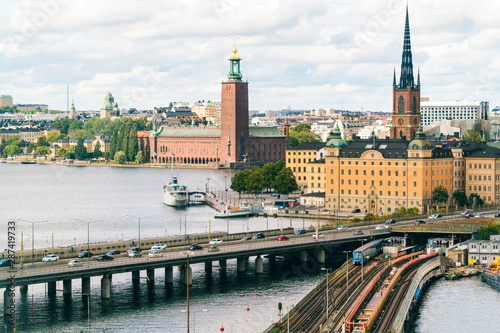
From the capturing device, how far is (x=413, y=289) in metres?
56.5

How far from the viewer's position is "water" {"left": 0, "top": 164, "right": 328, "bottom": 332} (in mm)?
52688

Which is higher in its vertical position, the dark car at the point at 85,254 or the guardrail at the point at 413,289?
the dark car at the point at 85,254

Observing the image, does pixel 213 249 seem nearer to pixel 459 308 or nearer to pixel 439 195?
pixel 459 308

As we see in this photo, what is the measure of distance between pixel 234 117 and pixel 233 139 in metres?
4.13

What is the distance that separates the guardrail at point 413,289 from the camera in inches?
1932

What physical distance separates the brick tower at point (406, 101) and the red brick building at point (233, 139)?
180 feet

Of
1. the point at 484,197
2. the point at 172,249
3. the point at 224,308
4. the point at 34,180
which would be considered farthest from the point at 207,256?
the point at 34,180

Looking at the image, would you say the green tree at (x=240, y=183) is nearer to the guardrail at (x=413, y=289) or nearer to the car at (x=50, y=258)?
the guardrail at (x=413, y=289)

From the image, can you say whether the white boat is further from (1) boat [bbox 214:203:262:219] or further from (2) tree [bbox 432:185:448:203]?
(2) tree [bbox 432:185:448:203]

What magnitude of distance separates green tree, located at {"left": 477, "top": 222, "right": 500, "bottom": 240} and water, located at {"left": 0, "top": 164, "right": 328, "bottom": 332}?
517 inches

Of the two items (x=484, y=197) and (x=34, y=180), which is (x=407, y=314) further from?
(x=34, y=180)

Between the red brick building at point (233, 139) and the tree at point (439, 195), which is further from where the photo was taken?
the red brick building at point (233, 139)

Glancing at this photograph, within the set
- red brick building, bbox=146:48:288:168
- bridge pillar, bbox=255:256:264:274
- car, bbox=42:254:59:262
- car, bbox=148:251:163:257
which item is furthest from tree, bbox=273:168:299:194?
red brick building, bbox=146:48:288:168

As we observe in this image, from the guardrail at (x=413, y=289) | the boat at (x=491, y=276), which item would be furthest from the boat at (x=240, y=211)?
the boat at (x=491, y=276)
